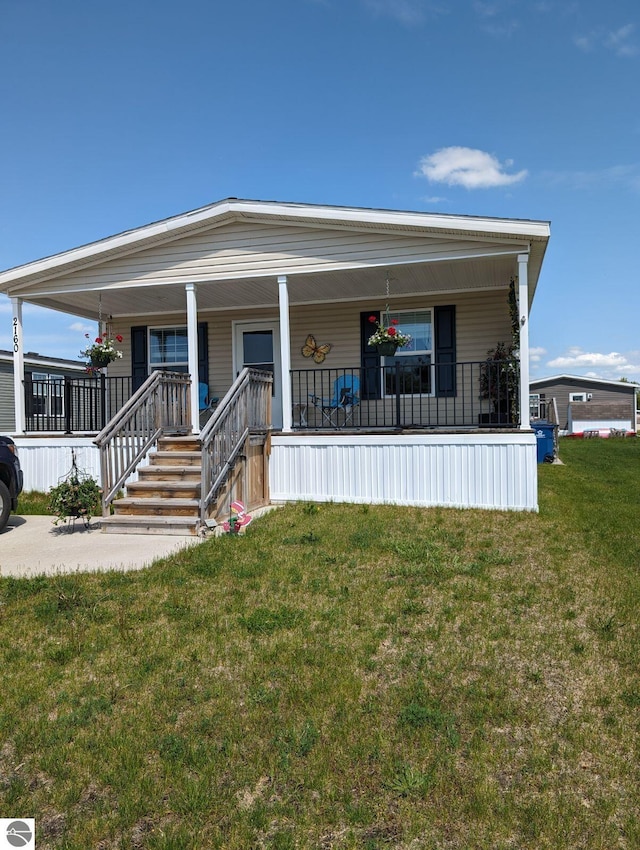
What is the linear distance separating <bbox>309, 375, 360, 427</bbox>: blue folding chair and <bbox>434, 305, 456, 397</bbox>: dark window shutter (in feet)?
4.85

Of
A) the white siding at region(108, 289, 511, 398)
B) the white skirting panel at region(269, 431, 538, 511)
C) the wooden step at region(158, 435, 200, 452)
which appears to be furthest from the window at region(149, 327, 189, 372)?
the white skirting panel at region(269, 431, 538, 511)

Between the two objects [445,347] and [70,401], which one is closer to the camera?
[70,401]

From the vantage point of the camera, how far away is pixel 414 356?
34.4 ft

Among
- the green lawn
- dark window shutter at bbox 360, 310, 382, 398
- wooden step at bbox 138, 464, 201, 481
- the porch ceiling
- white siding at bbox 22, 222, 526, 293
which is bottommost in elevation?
the green lawn

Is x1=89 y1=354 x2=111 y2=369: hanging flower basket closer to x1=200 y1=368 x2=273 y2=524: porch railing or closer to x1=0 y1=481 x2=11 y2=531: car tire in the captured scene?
x1=200 y1=368 x2=273 y2=524: porch railing

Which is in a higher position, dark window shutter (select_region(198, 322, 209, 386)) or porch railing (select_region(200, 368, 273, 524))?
dark window shutter (select_region(198, 322, 209, 386))

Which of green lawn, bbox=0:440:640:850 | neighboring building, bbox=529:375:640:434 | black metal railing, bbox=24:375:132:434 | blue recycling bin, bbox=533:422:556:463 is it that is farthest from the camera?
neighboring building, bbox=529:375:640:434

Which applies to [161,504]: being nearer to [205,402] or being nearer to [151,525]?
[151,525]

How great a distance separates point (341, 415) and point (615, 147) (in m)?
7.80

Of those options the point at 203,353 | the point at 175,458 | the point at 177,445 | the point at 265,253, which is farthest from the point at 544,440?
the point at 175,458

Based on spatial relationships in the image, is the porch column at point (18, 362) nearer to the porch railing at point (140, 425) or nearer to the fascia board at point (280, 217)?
the fascia board at point (280, 217)

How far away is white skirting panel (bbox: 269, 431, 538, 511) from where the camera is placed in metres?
7.75

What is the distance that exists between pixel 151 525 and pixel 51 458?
13.9 ft

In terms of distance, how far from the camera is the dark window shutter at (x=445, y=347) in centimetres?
1028
